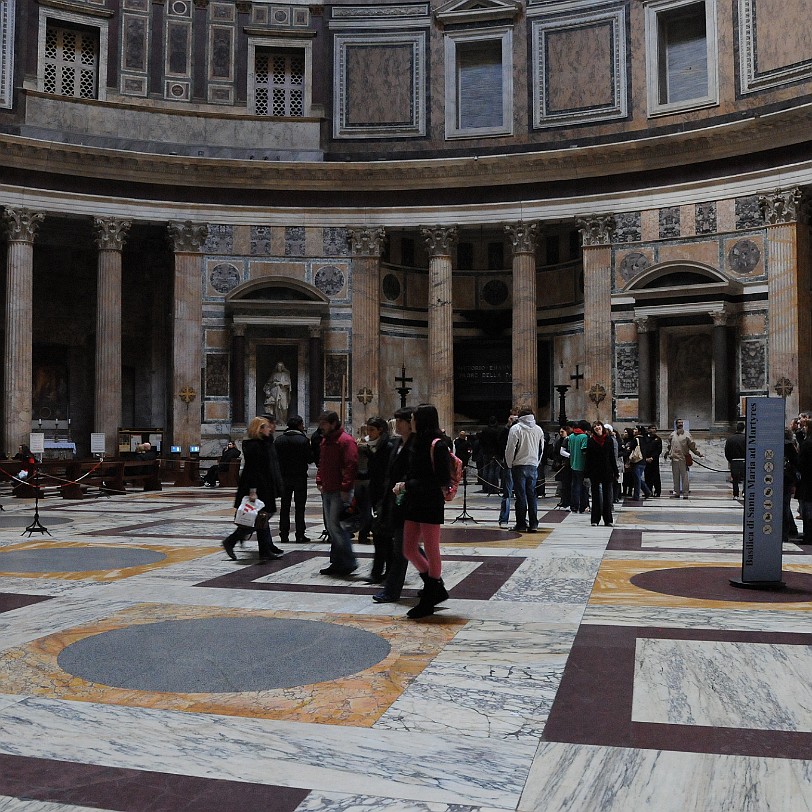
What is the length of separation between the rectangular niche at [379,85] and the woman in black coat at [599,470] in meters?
19.2

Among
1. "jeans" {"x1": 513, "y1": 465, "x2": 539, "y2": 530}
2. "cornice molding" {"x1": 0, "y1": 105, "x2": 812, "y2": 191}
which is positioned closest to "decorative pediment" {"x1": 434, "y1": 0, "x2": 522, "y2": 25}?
"cornice molding" {"x1": 0, "y1": 105, "x2": 812, "y2": 191}

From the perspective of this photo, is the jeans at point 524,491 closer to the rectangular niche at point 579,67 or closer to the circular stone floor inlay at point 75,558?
the circular stone floor inlay at point 75,558

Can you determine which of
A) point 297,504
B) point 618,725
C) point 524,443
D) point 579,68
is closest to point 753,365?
point 579,68

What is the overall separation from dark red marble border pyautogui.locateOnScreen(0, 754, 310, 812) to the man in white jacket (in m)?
9.59

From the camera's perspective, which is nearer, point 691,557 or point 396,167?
point 691,557

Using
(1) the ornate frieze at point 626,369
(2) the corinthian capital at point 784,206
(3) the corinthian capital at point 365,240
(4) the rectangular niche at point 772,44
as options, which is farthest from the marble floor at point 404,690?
(3) the corinthian capital at point 365,240

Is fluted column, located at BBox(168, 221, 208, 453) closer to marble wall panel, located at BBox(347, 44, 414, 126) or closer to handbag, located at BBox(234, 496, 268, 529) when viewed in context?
marble wall panel, located at BBox(347, 44, 414, 126)

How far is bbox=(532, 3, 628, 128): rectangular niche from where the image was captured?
2891cm

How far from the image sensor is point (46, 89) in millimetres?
29141

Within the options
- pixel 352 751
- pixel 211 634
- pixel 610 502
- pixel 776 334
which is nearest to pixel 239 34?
pixel 776 334

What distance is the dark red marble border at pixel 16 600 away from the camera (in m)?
7.27

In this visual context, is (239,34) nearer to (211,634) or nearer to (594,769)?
(211,634)

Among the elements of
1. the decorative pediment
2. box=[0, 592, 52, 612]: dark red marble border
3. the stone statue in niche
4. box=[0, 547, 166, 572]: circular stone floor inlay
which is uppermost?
the decorative pediment

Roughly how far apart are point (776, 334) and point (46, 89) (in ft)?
78.7
